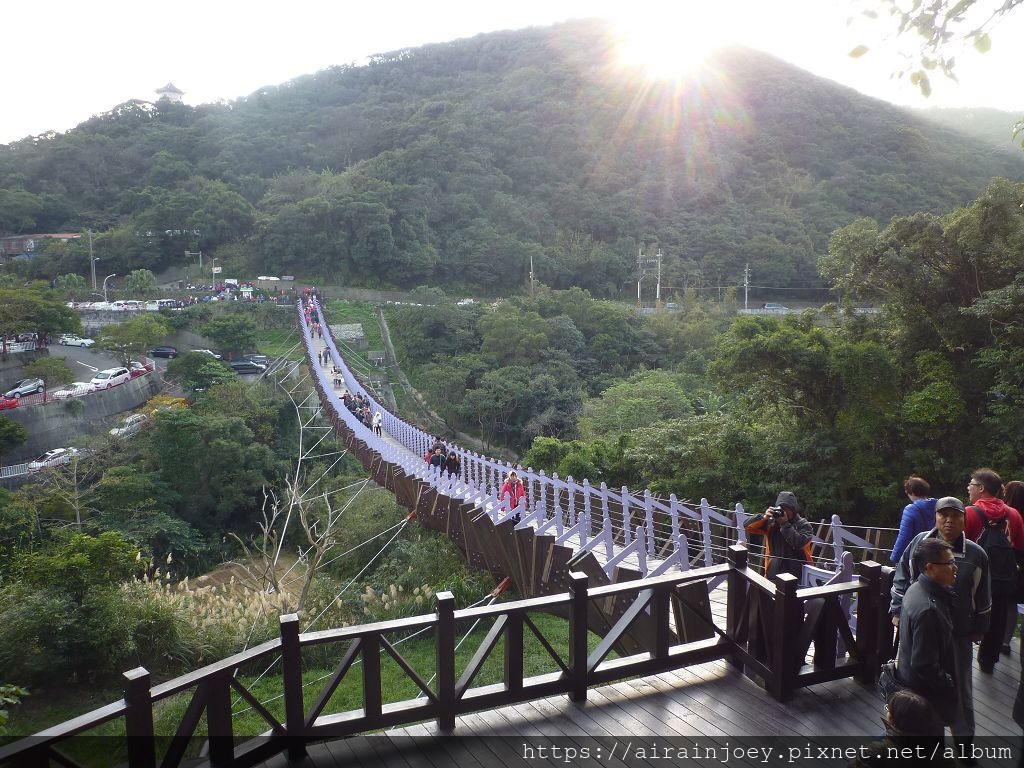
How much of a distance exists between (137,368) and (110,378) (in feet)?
5.92

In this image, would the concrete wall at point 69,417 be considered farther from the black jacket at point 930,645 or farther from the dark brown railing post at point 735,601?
the black jacket at point 930,645

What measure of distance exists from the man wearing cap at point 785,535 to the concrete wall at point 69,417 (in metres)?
20.2

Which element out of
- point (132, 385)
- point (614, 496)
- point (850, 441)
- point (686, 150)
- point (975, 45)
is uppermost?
point (686, 150)

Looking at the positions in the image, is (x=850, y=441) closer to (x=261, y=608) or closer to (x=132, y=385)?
(x=261, y=608)

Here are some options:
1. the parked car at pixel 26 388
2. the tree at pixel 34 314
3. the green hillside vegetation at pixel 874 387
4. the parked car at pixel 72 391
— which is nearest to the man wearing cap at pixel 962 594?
the green hillside vegetation at pixel 874 387

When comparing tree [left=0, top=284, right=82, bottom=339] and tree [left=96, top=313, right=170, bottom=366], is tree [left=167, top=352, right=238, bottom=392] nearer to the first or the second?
tree [left=96, top=313, right=170, bottom=366]

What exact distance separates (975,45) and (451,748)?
108 inches

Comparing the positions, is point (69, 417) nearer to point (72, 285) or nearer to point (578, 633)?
point (72, 285)

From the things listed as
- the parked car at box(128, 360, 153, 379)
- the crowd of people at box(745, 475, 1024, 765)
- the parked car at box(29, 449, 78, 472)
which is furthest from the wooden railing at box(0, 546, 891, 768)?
the parked car at box(128, 360, 153, 379)

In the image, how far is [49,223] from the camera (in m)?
41.0

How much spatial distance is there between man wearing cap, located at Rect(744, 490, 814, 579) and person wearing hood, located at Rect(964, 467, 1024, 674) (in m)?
0.69

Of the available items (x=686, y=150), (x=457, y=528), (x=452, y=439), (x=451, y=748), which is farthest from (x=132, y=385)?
(x=686, y=150)

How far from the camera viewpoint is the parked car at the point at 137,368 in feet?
77.6

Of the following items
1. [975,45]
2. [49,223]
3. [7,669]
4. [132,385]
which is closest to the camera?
[975,45]
